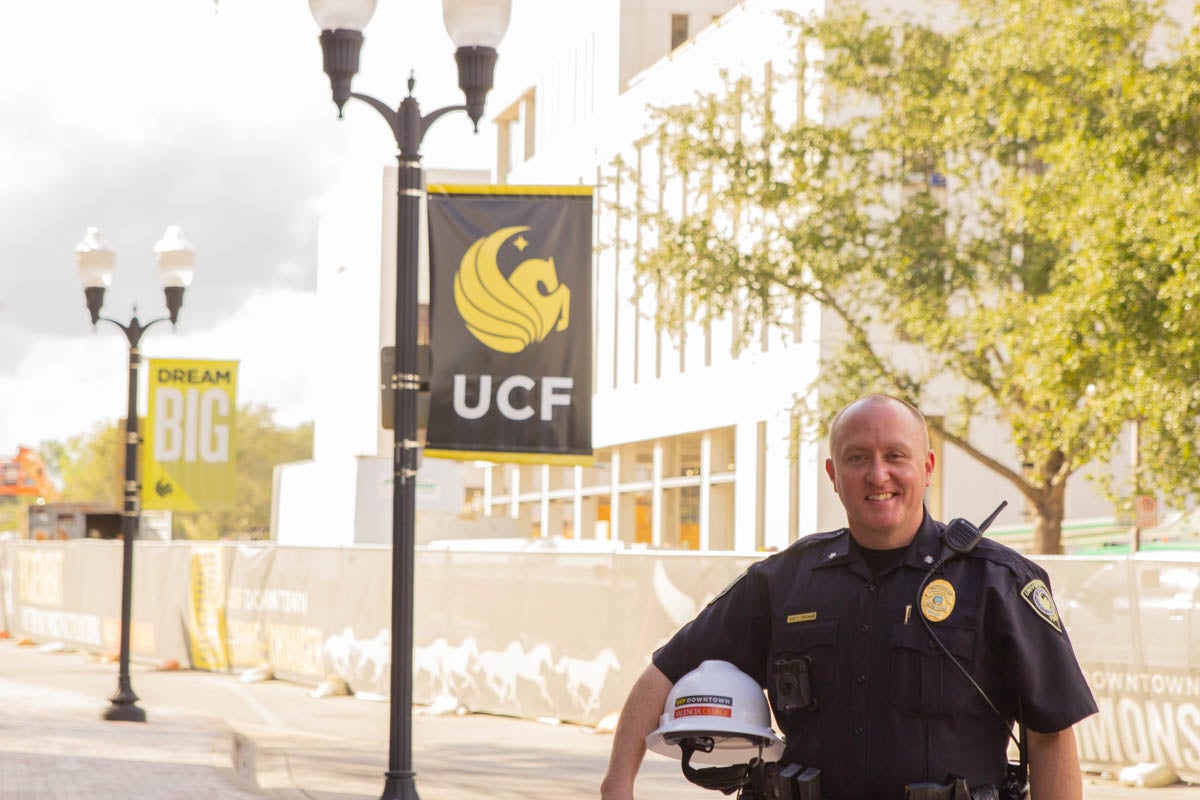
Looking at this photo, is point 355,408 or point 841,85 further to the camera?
point 355,408

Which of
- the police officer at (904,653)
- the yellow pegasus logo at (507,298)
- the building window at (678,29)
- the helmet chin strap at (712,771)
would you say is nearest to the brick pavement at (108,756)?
the yellow pegasus logo at (507,298)

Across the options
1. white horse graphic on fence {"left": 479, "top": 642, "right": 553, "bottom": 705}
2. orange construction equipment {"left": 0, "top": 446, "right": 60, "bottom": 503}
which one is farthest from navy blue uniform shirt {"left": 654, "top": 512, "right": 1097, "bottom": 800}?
orange construction equipment {"left": 0, "top": 446, "right": 60, "bottom": 503}

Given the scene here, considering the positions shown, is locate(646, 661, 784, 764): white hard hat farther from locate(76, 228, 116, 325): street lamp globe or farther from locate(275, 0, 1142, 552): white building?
locate(275, 0, 1142, 552): white building

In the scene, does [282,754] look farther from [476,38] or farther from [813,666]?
[813,666]

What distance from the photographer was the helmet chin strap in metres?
3.91

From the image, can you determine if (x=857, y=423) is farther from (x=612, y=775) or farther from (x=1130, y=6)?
(x=1130, y=6)

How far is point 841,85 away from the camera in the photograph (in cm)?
3027

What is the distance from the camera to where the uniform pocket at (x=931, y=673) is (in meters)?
3.65

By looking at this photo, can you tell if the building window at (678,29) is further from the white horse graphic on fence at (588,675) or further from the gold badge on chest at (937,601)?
the gold badge on chest at (937,601)

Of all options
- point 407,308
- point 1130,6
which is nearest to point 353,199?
point 1130,6

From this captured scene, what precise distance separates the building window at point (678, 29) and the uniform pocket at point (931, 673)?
60396 millimetres

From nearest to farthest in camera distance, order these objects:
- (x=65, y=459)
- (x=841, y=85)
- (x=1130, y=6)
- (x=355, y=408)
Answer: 1. (x=1130, y=6)
2. (x=841, y=85)
3. (x=355, y=408)
4. (x=65, y=459)

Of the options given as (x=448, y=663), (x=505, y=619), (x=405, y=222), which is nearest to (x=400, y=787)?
(x=405, y=222)

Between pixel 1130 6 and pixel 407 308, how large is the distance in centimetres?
1733
